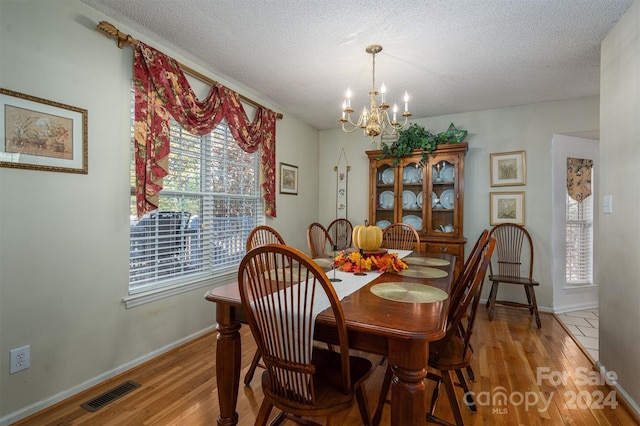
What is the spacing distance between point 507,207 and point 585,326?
1.41m

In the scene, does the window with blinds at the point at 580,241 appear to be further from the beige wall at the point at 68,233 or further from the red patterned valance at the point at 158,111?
the beige wall at the point at 68,233

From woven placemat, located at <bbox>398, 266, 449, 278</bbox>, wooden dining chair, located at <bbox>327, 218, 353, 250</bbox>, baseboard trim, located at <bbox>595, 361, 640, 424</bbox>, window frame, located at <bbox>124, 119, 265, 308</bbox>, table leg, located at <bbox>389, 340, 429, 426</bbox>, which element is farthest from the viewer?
wooden dining chair, located at <bbox>327, 218, 353, 250</bbox>

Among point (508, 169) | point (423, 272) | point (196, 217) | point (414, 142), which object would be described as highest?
point (414, 142)

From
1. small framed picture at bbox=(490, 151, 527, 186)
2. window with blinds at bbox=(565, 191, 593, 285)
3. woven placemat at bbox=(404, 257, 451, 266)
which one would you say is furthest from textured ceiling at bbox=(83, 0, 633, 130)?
woven placemat at bbox=(404, 257, 451, 266)

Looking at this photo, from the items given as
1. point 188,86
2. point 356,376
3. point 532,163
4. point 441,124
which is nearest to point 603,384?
point 356,376

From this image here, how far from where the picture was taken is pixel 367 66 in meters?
2.60

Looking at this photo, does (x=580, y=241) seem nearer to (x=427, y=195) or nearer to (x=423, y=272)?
(x=427, y=195)

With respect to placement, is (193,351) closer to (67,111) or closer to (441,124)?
(67,111)

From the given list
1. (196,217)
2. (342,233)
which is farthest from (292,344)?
(342,233)

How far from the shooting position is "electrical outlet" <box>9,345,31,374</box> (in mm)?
1584

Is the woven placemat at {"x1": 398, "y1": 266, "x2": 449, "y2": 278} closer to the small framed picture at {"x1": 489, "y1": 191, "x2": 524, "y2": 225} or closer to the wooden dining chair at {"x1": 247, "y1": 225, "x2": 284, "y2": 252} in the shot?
the wooden dining chair at {"x1": 247, "y1": 225, "x2": 284, "y2": 252}

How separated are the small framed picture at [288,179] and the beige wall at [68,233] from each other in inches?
72.2

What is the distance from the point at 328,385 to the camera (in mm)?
1226

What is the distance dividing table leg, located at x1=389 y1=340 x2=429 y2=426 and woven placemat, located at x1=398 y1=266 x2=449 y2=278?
0.81 m
